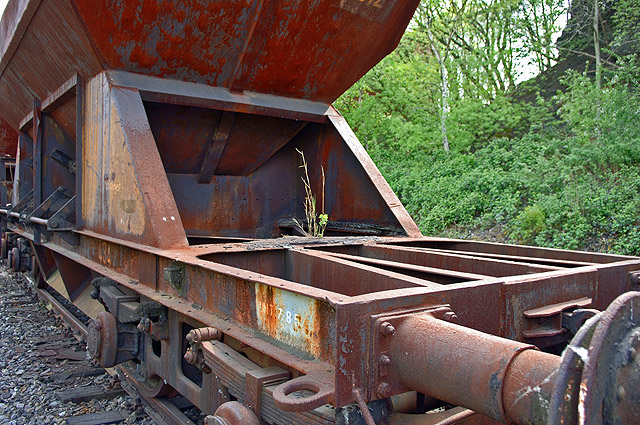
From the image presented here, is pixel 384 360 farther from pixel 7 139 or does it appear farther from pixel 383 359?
pixel 7 139

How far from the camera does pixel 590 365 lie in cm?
101

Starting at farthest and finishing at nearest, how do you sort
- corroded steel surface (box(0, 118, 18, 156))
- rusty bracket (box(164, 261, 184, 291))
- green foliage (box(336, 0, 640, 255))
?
corroded steel surface (box(0, 118, 18, 156))
green foliage (box(336, 0, 640, 255))
rusty bracket (box(164, 261, 184, 291))

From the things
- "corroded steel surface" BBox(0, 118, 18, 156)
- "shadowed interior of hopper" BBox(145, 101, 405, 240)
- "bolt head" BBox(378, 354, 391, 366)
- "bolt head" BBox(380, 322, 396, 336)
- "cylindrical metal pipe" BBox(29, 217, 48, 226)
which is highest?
"corroded steel surface" BBox(0, 118, 18, 156)

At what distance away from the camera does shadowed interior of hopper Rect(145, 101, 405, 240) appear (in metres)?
5.11

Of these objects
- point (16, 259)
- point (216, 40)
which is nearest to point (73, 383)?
point (216, 40)

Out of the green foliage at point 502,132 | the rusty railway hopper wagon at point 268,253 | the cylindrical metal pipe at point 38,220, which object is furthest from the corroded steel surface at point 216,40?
the green foliage at point 502,132

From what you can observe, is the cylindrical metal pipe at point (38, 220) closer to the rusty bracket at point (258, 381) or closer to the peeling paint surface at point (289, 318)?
the peeling paint surface at point (289, 318)

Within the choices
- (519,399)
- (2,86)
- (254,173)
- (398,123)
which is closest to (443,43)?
(398,123)

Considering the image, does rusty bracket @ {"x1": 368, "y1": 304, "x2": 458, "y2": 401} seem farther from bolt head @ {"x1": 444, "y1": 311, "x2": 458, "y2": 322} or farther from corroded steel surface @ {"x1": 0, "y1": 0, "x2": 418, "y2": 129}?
corroded steel surface @ {"x1": 0, "y1": 0, "x2": 418, "y2": 129}

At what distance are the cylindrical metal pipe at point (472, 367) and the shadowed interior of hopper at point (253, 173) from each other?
2.98m

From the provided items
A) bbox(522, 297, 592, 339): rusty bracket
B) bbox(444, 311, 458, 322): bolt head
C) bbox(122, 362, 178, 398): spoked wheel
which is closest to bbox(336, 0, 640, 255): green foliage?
bbox(522, 297, 592, 339): rusty bracket

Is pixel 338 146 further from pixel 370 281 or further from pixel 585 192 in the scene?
pixel 585 192

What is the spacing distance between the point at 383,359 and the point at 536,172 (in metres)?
8.49

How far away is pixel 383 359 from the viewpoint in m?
1.67
